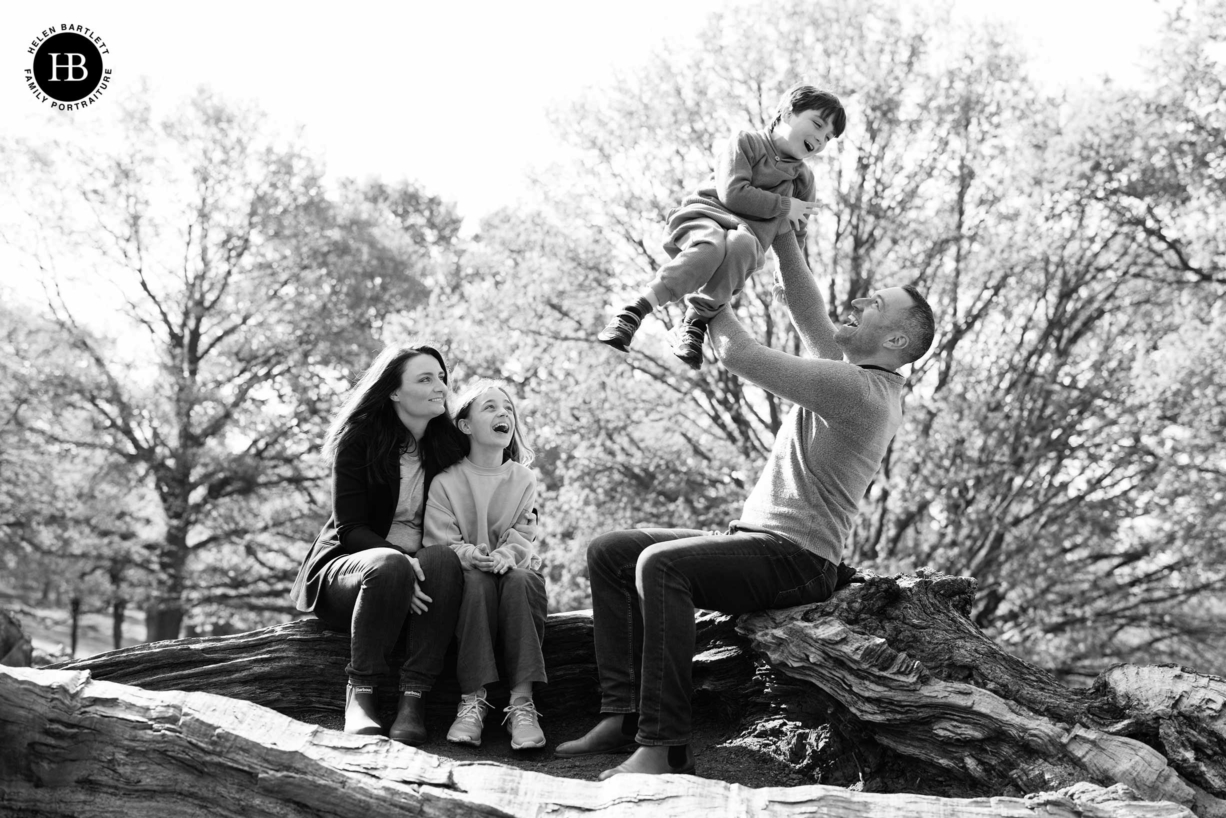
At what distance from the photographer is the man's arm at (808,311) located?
183 inches

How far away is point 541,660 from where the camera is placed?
14.3 ft

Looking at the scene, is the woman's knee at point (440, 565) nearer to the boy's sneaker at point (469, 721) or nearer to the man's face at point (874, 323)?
the boy's sneaker at point (469, 721)

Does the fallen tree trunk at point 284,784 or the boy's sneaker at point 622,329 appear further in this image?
the boy's sneaker at point 622,329

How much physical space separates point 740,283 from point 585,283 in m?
8.84

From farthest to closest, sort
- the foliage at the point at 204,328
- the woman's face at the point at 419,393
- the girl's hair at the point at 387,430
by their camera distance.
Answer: the foliage at the point at 204,328 < the woman's face at the point at 419,393 < the girl's hair at the point at 387,430

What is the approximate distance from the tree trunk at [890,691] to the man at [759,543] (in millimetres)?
283

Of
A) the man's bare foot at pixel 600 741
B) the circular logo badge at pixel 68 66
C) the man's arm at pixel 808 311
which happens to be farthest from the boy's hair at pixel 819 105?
the circular logo badge at pixel 68 66

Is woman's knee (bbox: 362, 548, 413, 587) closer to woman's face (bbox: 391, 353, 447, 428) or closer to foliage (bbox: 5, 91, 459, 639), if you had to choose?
woman's face (bbox: 391, 353, 447, 428)

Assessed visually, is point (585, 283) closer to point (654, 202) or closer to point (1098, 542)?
point (654, 202)

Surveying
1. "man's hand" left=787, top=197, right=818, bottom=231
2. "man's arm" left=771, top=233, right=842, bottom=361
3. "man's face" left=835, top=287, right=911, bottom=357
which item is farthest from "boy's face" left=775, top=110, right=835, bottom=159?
"man's face" left=835, top=287, right=911, bottom=357

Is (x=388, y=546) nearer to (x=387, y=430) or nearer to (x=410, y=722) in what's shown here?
(x=387, y=430)

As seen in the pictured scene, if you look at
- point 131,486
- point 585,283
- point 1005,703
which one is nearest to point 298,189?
point 131,486

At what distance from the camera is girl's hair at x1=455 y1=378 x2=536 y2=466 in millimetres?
4715

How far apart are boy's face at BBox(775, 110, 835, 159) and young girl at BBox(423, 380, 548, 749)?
1.59 metres
